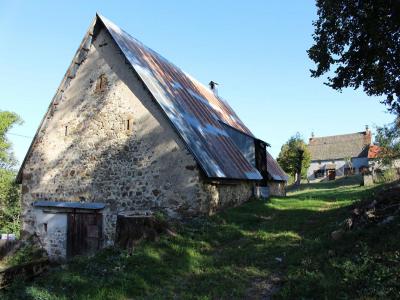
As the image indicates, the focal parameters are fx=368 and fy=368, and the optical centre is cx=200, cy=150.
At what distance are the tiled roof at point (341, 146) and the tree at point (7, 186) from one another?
4411 cm

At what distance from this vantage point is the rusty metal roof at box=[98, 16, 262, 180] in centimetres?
1279

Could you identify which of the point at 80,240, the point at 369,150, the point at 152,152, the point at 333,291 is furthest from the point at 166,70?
the point at 369,150

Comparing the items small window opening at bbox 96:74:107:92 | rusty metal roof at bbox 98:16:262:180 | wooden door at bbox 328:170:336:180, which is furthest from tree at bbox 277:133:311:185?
small window opening at bbox 96:74:107:92

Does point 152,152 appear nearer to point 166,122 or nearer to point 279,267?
point 166,122

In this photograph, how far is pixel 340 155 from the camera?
58.2 meters

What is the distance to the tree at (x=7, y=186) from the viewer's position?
35944mm

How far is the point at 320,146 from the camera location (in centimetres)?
6247

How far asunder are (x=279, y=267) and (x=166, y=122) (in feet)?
22.9

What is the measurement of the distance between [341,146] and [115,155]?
52.9m

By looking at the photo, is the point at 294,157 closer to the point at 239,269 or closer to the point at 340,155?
the point at 340,155

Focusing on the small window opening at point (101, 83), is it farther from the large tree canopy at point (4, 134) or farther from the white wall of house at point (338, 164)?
the white wall of house at point (338, 164)

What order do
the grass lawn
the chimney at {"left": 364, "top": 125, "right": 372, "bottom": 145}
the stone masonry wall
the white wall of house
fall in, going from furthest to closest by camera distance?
the chimney at {"left": 364, "top": 125, "right": 372, "bottom": 145}
the white wall of house
the stone masonry wall
the grass lawn

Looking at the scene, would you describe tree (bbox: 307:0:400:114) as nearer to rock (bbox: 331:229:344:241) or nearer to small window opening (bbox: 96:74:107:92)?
rock (bbox: 331:229:344:241)

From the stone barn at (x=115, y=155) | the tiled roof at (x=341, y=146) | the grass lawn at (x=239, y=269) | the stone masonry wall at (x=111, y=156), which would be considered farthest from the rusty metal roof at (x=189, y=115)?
the tiled roof at (x=341, y=146)
